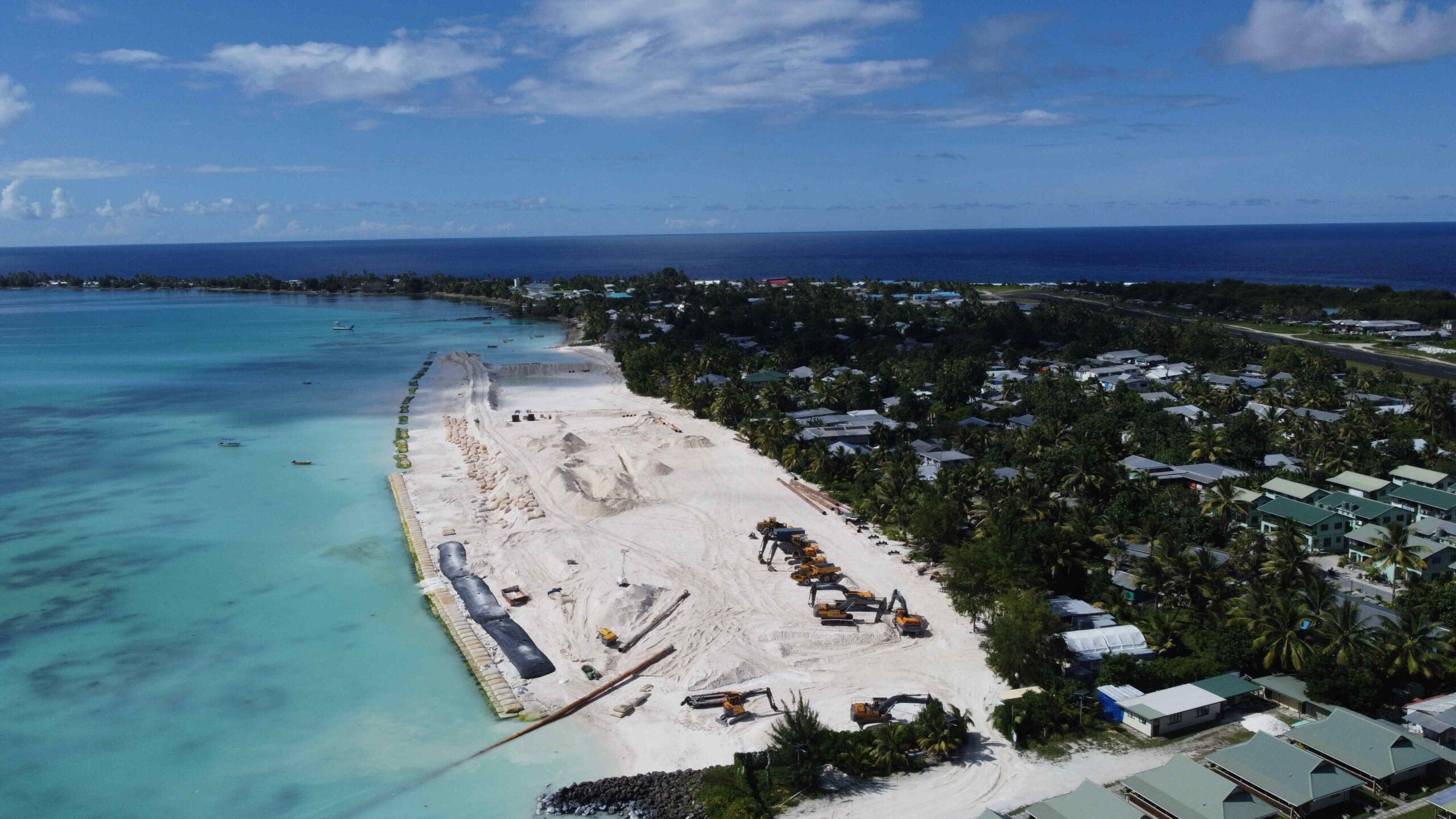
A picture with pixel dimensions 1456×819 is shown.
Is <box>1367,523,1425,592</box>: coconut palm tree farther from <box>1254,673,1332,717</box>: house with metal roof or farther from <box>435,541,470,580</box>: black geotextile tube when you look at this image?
<box>435,541,470,580</box>: black geotextile tube

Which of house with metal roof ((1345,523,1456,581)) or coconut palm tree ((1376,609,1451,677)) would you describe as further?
house with metal roof ((1345,523,1456,581))

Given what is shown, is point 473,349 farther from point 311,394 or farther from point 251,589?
point 251,589

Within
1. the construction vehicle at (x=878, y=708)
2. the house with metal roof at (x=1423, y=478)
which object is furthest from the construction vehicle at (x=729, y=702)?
the house with metal roof at (x=1423, y=478)

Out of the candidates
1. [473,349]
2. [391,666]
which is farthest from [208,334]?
[391,666]

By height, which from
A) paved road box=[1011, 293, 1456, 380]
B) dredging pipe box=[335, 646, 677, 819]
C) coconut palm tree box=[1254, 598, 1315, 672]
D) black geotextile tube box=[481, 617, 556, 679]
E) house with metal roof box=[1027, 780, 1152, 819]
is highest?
paved road box=[1011, 293, 1456, 380]

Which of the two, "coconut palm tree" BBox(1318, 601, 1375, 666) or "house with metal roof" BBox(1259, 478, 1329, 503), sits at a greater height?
"house with metal roof" BBox(1259, 478, 1329, 503)

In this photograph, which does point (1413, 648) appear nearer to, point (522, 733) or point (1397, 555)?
point (1397, 555)

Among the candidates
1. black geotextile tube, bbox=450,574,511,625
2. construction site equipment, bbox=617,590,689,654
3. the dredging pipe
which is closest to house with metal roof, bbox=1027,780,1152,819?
the dredging pipe
